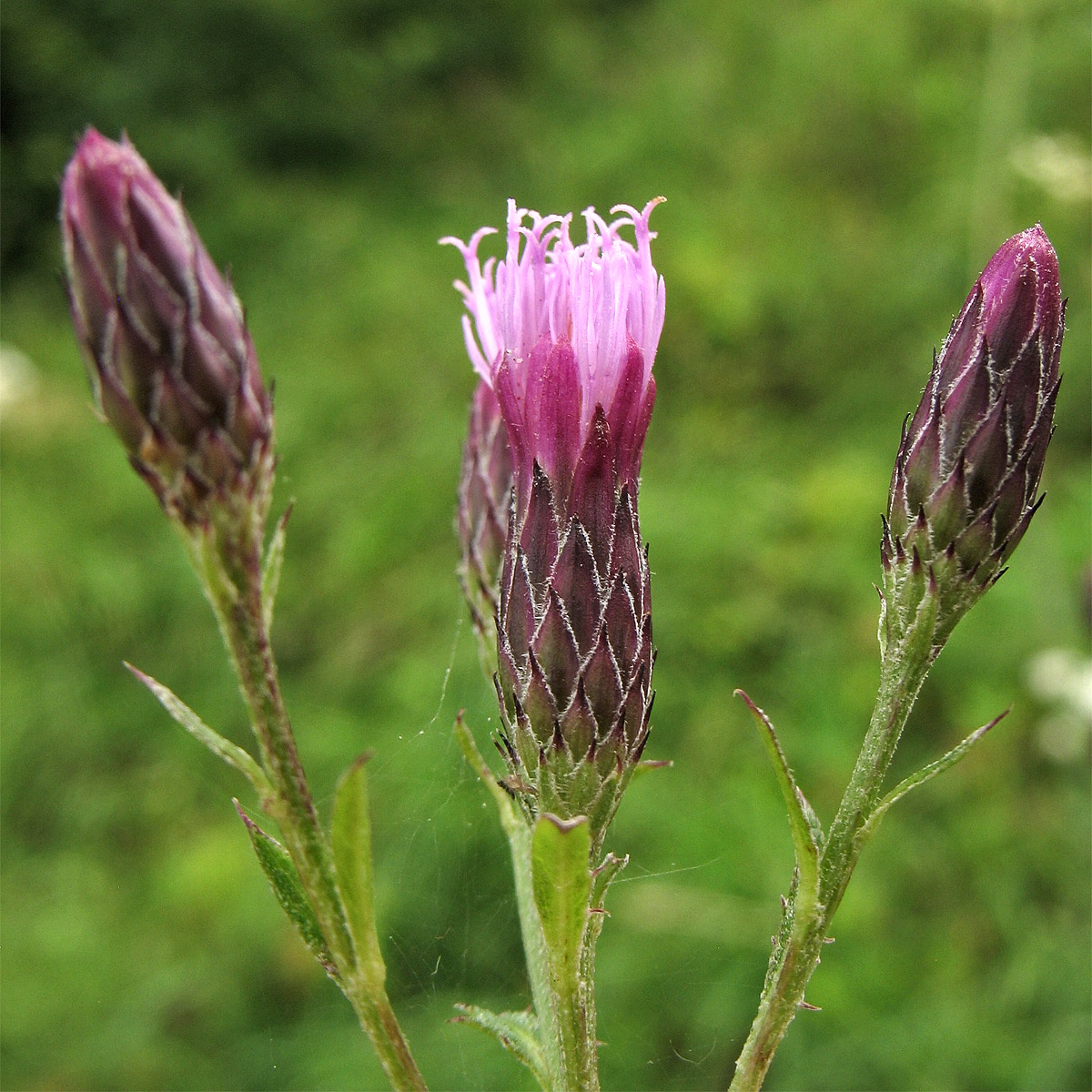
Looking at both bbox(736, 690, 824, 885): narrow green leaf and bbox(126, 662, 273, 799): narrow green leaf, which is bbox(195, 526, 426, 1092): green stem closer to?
bbox(126, 662, 273, 799): narrow green leaf

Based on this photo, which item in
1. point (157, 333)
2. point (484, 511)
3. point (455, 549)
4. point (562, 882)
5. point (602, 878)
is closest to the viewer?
point (157, 333)

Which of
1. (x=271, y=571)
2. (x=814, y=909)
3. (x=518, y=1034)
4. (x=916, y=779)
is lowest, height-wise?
(x=518, y=1034)

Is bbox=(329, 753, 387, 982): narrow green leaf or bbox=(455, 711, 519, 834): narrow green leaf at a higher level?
bbox=(455, 711, 519, 834): narrow green leaf

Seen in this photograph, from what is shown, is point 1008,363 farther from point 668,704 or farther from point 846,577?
point 846,577

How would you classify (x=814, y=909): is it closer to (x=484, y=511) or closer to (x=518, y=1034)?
(x=518, y=1034)

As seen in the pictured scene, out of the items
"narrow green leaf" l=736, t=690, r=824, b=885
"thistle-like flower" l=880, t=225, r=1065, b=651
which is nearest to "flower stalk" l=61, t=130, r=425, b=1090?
"narrow green leaf" l=736, t=690, r=824, b=885

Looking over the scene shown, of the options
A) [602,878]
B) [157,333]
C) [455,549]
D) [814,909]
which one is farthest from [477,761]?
[455,549]

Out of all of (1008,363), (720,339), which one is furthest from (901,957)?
(720,339)
